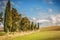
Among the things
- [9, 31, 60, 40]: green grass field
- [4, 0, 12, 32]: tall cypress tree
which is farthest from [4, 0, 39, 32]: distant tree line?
[9, 31, 60, 40]: green grass field

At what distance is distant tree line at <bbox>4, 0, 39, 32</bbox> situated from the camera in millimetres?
4836

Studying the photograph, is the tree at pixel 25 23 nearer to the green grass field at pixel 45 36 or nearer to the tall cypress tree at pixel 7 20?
the green grass field at pixel 45 36

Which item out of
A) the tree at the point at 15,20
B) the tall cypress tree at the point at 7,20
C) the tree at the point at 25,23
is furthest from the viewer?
the tree at the point at 25,23

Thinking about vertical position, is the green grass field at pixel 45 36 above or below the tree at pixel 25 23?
below

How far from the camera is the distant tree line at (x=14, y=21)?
15.9 ft

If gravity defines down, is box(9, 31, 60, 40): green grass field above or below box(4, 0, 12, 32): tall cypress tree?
below

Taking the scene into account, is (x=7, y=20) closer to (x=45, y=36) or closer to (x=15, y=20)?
(x=15, y=20)

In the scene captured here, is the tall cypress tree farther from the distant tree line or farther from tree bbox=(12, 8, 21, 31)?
tree bbox=(12, 8, 21, 31)

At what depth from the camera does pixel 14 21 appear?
4949 mm

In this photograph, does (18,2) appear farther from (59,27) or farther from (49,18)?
(59,27)

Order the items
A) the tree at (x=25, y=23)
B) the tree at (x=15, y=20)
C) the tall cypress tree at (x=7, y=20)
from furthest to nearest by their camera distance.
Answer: the tree at (x=25, y=23) → the tree at (x=15, y=20) → the tall cypress tree at (x=7, y=20)

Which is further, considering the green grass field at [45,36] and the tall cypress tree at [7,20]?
the green grass field at [45,36]

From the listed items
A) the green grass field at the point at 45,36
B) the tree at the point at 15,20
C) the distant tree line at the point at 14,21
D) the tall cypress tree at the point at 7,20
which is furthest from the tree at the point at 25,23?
A: the tall cypress tree at the point at 7,20

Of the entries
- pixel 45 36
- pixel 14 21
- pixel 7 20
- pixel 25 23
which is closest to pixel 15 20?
pixel 14 21
